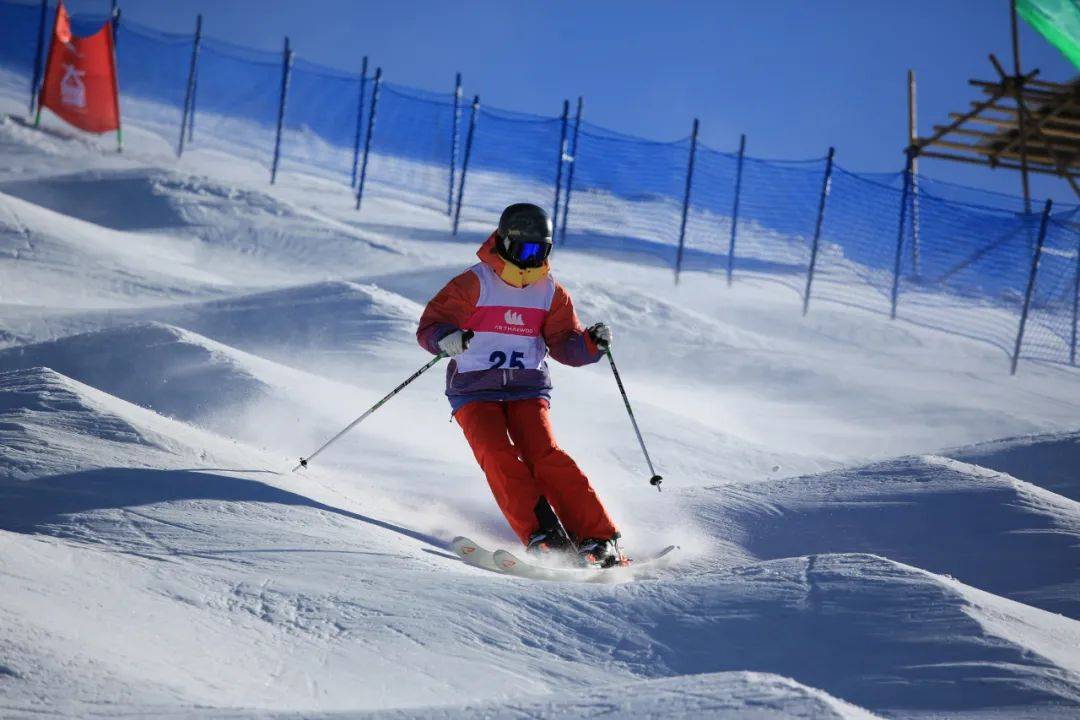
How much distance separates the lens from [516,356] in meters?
5.15

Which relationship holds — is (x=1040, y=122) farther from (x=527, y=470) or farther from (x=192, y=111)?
(x=192, y=111)

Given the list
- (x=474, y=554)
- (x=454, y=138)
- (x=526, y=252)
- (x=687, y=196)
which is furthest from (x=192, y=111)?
(x=474, y=554)

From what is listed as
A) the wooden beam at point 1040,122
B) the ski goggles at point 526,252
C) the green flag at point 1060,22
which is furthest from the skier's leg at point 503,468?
the wooden beam at point 1040,122

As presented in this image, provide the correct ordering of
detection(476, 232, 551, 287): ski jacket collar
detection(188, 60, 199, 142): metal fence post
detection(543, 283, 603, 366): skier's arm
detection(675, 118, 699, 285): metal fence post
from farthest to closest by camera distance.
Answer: detection(188, 60, 199, 142): metal fence post
detection(675, 118, 699, 285): metal fence post
detection(543, 283, 603, 366): skier's arm
detection(476, 232, 551, 287): ski jacket collar

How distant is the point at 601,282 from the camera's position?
543 inches

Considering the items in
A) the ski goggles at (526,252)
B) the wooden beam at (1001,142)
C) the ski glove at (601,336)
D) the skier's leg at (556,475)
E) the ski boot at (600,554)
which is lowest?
the ski boot at (600,554)

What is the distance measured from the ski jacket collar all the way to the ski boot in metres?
1.34

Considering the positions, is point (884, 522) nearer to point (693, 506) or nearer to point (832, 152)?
point (693, 506)

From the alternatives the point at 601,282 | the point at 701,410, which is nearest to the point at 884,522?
the point at 701,410

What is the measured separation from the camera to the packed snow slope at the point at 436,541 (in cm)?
264

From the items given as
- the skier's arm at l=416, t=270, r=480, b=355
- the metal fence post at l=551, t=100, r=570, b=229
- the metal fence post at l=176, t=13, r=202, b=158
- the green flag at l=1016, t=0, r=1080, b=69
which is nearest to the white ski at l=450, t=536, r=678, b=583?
the skier's arm at l=416, t=270, r=480, b=355

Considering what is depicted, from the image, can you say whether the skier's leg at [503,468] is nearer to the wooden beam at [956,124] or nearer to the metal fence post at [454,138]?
the wooden beam at [956,124]

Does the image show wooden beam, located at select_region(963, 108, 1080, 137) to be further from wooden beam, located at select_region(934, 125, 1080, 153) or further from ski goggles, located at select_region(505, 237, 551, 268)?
ski goggles, located at select_region(505, 237, 551, 268)

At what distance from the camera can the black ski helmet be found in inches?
Result: 196
